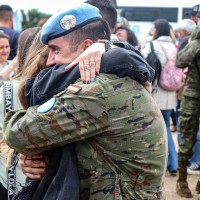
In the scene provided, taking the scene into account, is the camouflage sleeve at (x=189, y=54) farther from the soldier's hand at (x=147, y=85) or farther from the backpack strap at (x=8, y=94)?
the soldier's hand at (x=147, y=85)

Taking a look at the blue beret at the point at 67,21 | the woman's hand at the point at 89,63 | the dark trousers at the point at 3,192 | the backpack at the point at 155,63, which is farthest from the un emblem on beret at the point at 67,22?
the backpack at the point at 155,63

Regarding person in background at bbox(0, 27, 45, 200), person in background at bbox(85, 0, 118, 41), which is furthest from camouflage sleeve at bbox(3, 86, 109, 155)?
person in background at bbox(85, 0, 118, 41)

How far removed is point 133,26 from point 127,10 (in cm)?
98

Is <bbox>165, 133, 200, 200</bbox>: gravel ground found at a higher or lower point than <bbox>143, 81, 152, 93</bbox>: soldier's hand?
lower

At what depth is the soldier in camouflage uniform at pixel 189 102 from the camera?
4.75 m

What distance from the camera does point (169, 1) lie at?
23.4m

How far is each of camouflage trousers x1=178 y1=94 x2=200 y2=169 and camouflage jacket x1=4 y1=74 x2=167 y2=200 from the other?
3.13 metres

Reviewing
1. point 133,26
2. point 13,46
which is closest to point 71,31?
point 13,46

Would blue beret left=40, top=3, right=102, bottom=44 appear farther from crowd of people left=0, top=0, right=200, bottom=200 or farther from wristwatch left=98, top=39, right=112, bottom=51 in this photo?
wristwatch left=98, top=39, right=112, bottom=51

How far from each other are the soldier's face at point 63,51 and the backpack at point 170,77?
3971 millimetres

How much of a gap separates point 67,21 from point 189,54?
3124mm

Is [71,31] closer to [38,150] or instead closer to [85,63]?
[85,63]

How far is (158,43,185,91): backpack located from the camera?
5.75 m

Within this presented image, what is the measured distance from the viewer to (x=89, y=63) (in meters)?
1.73
